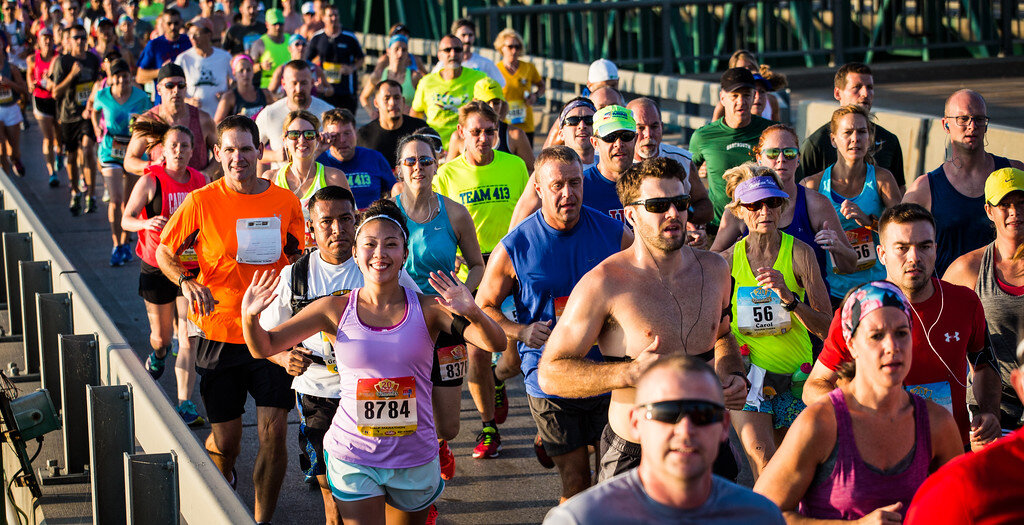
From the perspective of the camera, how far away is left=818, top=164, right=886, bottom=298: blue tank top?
7434 mm

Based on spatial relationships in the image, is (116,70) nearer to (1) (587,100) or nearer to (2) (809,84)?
(1) (587,100)

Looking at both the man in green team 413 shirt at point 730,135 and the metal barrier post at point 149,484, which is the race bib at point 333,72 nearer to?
the man in green team 413 shirt at point 730,135

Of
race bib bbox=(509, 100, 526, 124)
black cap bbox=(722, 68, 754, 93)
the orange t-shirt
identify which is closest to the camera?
the orange t-shirt

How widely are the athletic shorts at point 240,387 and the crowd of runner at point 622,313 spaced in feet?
0.05

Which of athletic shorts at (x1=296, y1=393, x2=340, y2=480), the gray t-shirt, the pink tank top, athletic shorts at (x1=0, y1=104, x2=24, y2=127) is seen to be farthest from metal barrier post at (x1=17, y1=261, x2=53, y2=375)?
athletic shorts at (x1=0, y1=104, x2=24, y2=127)

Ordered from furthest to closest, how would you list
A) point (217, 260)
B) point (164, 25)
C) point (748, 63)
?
point (164, 25)
point (748, 63)
point (217, 260)

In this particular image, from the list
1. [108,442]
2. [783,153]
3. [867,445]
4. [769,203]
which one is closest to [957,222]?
[783,153]

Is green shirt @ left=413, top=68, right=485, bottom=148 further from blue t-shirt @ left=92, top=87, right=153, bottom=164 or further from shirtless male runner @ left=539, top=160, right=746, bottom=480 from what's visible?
shirtless male runner @ left=539, top=160, right=746, bottom=480

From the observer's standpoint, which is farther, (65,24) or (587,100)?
(65,24)

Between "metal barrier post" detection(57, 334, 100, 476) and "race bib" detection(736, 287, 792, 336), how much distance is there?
3.04 m

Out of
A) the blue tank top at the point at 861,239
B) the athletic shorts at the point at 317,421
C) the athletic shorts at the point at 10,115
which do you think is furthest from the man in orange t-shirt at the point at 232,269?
the athletic shorts at the point at 10,115

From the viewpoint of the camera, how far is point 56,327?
723cm

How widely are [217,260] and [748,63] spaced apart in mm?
6130

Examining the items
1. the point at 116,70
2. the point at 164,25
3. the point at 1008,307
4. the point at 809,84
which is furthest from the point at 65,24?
the point at 1008,307
